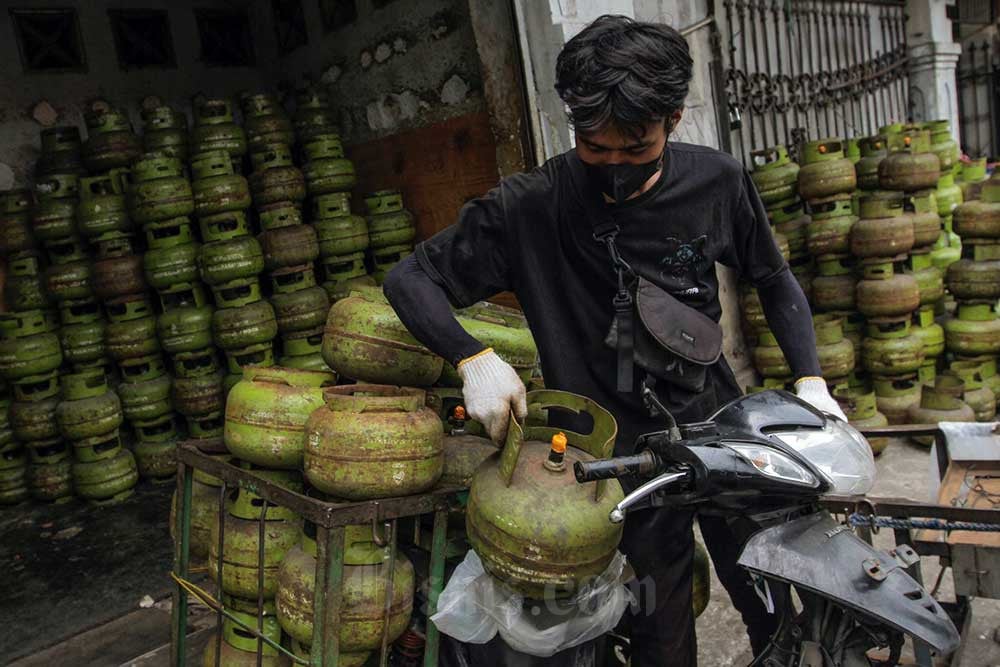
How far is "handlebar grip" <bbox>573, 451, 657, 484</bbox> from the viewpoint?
1.73 metres

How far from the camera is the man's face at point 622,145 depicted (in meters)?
2.08

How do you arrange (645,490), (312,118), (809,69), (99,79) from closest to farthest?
1. (645,490)
2. (312,118)
3. (99,79)
4. (809,69)

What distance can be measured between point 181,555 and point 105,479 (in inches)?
136

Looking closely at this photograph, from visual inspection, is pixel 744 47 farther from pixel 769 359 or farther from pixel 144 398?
pixel 144 398

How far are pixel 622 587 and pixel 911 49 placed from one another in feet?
31.7

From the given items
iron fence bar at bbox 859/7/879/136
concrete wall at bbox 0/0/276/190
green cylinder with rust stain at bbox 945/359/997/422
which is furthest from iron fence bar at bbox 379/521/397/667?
iron fence bar at bbox 859/7/879/136

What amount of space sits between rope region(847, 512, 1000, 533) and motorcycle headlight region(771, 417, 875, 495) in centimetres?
15

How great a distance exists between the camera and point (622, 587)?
7.55 ft

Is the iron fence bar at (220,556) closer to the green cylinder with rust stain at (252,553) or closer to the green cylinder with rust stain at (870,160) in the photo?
the green cylinder with rust stain at (252,553)

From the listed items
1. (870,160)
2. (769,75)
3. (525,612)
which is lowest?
(525,612)

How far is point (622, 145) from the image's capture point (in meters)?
2.10

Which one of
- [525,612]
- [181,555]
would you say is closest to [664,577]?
[525,612]

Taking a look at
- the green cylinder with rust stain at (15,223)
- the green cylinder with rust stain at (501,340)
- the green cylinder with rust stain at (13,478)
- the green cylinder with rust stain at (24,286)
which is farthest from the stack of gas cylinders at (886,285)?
the green cylinder with rust stain at (13,478)

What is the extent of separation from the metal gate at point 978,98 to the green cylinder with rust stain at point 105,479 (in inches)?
494
